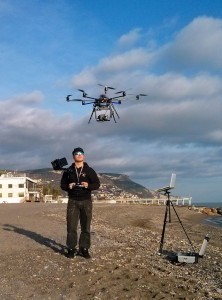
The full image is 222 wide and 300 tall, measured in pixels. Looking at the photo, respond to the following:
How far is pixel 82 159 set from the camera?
9.78 meters

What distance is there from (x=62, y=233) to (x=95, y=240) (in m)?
2.12

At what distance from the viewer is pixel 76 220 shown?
9.83 m

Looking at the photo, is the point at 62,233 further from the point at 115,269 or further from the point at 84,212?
the point at 115,269

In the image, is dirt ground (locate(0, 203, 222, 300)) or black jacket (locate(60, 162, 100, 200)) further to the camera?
black jacket (locate(60, 162, 100, 200))

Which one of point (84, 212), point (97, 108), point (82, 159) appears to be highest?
point (97, 108)

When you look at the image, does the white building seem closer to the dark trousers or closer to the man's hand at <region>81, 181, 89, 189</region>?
the dark trousers

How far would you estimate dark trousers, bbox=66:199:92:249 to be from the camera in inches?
383

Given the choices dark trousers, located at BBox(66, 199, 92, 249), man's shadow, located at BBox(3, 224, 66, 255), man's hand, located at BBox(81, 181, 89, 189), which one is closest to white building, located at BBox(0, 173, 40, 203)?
man's shadow, located at BBox(3, 224, 66, 255)

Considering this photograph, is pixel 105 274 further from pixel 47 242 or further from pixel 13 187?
pixel 13 187

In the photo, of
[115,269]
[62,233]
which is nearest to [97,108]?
[62,233]

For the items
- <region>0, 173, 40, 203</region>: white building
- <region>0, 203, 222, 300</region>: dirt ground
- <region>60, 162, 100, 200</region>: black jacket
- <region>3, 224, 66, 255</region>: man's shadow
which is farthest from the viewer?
<region>0, 173, 40, 203</region>: white building

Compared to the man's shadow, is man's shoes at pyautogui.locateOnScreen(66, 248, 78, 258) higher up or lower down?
higher up

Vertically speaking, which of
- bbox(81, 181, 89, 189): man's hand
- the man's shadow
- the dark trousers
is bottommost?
the man's shadow

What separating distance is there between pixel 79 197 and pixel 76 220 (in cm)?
52
